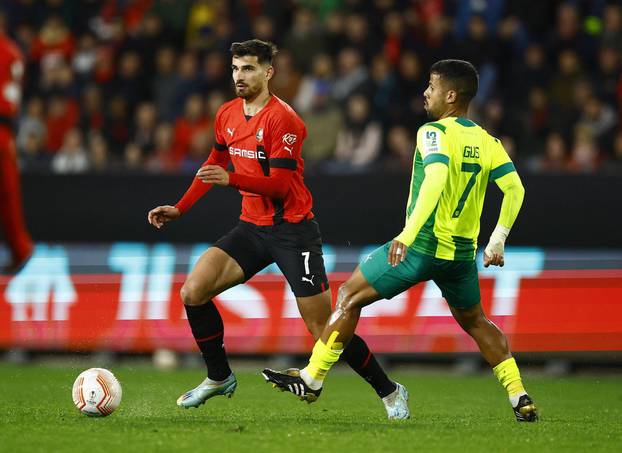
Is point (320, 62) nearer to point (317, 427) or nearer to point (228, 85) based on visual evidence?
point (228, 85)

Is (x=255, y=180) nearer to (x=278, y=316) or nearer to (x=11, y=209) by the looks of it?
(x=278, y=316)

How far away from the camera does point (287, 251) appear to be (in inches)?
329

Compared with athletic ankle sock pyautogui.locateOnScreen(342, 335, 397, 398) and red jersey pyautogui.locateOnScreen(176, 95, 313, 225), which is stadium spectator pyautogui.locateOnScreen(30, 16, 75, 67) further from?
athletic ankle sock pyautogui.locateOnScreen(342, 335, 397, 398)

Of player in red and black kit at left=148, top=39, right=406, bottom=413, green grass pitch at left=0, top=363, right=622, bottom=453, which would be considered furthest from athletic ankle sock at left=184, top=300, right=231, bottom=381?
green grass pitch at left=0, top=363, right=622, bottom=453

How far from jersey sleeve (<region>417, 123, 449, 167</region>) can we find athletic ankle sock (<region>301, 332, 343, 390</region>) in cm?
126

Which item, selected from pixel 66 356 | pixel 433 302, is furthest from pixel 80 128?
pixel 433 302

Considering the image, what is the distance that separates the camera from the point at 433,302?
12539 millimetres

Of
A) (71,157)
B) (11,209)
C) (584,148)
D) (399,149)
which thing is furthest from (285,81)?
(11,209)

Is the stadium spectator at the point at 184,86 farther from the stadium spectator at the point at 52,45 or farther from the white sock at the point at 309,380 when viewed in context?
the white sock at the point at 309,380

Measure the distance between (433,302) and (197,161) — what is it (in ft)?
12.4

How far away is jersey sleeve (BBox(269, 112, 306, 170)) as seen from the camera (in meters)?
8.23

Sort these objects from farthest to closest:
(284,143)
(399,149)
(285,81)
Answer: (285,81)
(399,149)
(284,143)

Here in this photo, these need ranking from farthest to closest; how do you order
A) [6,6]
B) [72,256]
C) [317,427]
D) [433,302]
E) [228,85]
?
[6,6] < [228,85] < [72,256] < [433,302] < [317,427]

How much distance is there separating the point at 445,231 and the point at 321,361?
1138 millimetres
